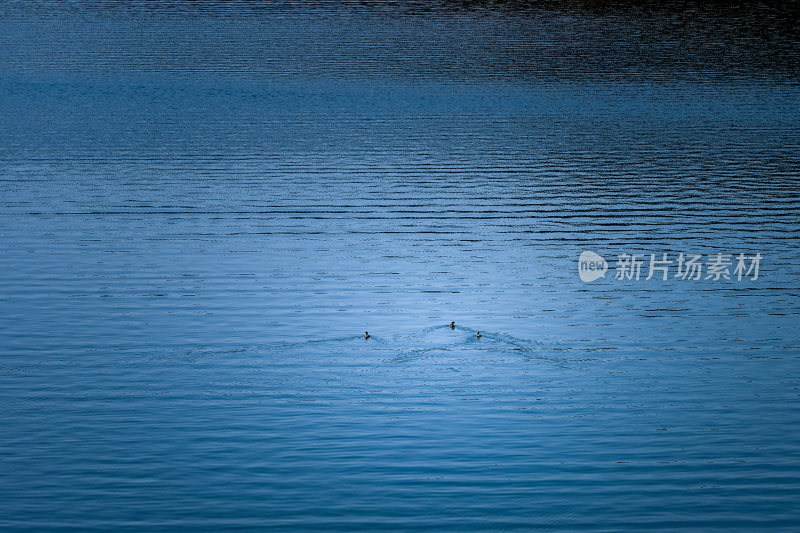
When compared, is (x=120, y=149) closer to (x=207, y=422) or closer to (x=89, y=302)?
(x=89, y=302)

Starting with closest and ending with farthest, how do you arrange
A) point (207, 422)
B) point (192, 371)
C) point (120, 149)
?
point (207, 422) → point (192, 371) → point (120, 149)

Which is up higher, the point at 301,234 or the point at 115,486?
the point at 301,234

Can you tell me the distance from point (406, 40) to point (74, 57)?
26.4 m

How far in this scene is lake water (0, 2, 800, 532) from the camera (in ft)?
55.4

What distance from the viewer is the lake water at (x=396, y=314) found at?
55.4ft

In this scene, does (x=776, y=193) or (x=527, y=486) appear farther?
(x=776, y=193)

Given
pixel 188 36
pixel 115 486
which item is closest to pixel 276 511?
pixel 115 486

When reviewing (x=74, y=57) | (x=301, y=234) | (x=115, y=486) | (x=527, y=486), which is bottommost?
(x=115, y=486)

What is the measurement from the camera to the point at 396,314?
83.9 feet

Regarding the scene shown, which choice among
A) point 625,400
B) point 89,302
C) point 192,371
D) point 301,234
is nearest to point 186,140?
point 301,234

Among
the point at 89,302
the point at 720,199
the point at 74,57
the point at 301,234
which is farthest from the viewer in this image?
the point at 74,57

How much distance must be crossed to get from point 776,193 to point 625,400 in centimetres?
2121

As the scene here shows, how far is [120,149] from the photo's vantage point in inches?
1864

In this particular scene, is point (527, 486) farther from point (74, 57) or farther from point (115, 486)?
point (74, 57)
